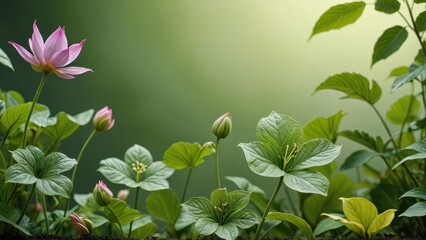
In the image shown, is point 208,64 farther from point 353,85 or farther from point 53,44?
point 53,44

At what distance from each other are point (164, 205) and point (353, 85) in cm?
51

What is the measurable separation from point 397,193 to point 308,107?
0.52m

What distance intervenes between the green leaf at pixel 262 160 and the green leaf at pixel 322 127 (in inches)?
12.0

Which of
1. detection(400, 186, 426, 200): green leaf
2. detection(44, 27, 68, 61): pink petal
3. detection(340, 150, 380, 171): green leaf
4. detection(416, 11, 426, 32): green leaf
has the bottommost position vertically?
detection(340, 150, 380, 171): green leaf

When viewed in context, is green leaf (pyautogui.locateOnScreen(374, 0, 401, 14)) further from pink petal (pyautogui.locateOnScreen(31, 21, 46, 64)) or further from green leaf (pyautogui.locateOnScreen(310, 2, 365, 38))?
pink petal (pyautogui.locateOnScreen(31, 21, 46, 64))

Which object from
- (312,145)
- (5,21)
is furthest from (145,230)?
(5,21)

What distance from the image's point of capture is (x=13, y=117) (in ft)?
2.64

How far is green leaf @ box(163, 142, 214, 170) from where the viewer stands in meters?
0.90

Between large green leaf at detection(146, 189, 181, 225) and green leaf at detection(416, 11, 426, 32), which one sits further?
large green leaf at detection(146, 189, 181, 225)

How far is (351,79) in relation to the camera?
95 centimetres

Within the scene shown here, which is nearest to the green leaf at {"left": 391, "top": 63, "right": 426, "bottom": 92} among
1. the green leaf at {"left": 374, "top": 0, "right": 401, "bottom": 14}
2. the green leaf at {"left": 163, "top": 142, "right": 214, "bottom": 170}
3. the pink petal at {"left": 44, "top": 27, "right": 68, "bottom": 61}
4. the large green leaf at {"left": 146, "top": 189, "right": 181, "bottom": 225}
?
the green leaf at {"left": 374, "top": 0, "right": 401, "bottom": 14}

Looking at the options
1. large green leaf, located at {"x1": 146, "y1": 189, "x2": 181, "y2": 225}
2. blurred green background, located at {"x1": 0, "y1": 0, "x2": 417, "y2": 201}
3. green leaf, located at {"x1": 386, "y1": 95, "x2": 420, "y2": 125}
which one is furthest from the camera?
blurred green background, located at {"x1": 0, "y1": 0, "x2": 417, "y2": 201}

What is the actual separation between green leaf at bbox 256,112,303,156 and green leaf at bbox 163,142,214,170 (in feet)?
0.56

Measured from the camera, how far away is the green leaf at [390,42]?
2.99 feet
